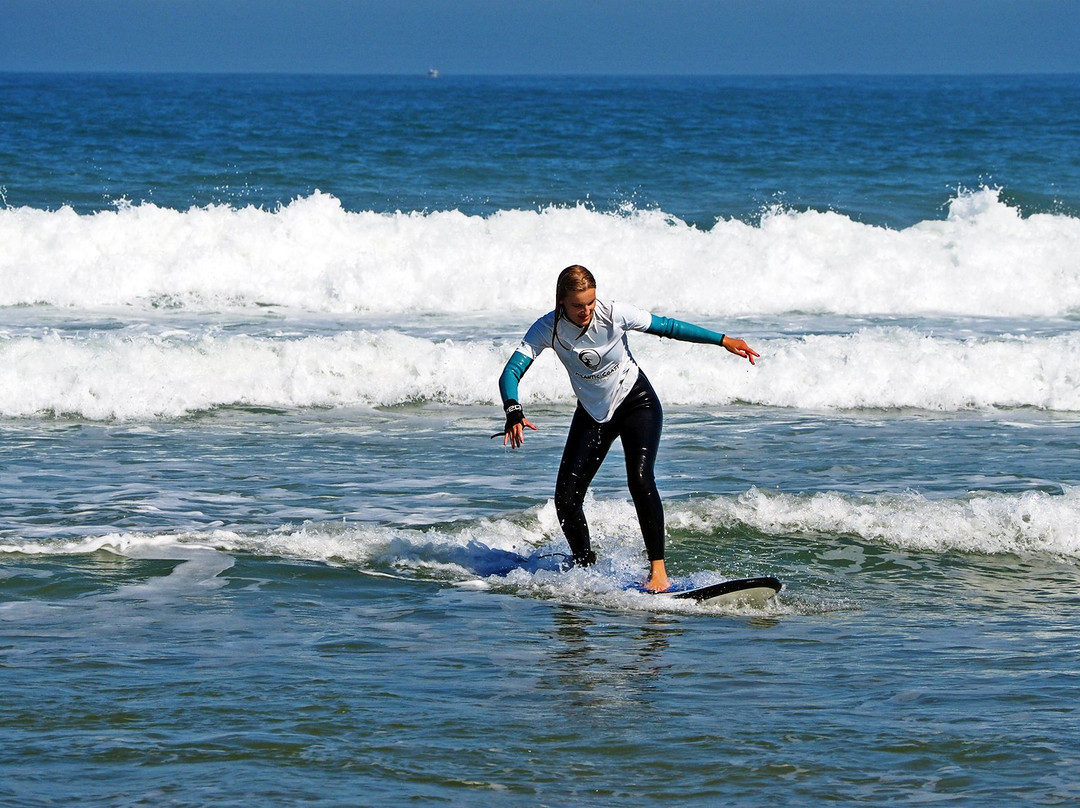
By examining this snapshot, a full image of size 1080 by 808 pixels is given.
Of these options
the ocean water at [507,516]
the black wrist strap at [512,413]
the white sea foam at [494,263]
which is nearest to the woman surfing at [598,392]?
the black wrist strap at [512,413]

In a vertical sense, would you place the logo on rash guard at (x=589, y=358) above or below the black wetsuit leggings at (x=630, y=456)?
above

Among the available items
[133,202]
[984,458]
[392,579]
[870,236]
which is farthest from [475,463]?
[133,202]

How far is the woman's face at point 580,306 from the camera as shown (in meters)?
6.76

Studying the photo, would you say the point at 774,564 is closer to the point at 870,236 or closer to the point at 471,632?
the point at 471,632

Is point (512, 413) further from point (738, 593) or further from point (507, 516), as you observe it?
point (507, 516)

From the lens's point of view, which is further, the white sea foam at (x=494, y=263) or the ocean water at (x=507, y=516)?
the white sea foam at (x=494, y=263)

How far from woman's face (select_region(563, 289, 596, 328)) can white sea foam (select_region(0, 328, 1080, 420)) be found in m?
6.95

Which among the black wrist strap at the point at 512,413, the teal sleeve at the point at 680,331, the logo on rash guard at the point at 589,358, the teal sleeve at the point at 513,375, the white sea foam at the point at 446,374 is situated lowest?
the white sea foam at the point at 446,374

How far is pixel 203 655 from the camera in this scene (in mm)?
6055

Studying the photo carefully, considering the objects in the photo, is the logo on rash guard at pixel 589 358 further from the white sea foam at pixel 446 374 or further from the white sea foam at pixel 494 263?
the white sea foam at pixel 494 263

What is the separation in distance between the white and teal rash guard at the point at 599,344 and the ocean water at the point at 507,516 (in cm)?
114

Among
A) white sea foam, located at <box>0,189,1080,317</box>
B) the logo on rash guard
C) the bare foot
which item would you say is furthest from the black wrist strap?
white sea foam, located at <box>0,189,1080,317</box>

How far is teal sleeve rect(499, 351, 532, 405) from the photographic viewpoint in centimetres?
688

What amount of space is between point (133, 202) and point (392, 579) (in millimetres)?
20127
